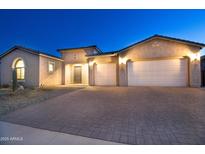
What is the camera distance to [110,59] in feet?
37.5

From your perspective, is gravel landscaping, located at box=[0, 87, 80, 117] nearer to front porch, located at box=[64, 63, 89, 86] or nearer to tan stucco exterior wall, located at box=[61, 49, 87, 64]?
front porch, located at box=[64, 63, 89, 86]

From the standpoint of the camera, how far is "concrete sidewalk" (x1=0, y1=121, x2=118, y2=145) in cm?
221

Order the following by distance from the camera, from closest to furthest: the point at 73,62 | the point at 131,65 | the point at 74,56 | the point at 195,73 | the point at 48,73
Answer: the point at 195,73
the point at 131,65
the point at 48,73
the point at 73,62
the point at 74,56

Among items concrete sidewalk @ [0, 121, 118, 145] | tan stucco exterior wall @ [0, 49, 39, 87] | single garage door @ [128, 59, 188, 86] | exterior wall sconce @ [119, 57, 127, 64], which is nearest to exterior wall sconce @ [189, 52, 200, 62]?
single garage door @ [128, 59, 188, 86]

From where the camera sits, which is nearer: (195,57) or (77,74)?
(195,57)

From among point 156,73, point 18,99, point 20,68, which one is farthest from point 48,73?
point 156,73

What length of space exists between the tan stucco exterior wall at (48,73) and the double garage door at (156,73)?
7.00 m

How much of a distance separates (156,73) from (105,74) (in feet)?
15.7

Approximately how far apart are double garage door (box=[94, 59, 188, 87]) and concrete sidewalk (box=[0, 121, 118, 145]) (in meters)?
8.87

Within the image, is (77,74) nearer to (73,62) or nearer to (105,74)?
(73,62)

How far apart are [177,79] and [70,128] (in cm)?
976

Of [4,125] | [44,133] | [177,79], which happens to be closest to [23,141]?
[44,133]

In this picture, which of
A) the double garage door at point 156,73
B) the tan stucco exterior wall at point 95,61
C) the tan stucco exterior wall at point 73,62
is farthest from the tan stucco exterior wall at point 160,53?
the tan stucco exterior wall at point 73,62

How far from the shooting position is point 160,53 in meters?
9.75
